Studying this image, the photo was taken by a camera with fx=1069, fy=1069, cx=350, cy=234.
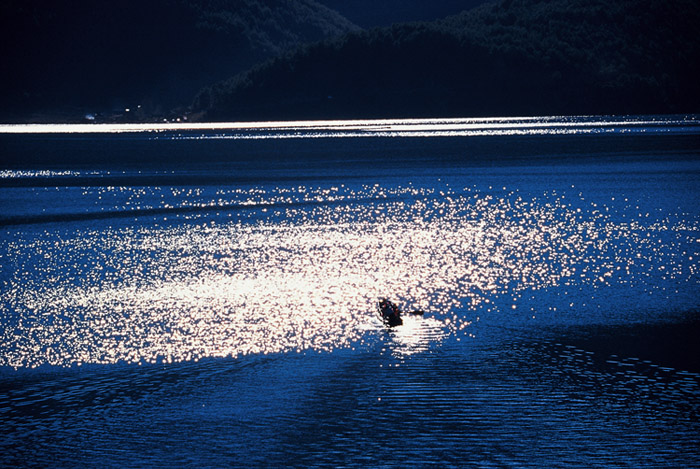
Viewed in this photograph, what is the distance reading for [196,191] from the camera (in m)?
89.7

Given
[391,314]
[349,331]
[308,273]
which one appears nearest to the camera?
[349,331]

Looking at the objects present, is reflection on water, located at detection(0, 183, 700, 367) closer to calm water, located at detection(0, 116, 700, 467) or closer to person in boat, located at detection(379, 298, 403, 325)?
calm water, located at detection(0, 116, 700, 467)

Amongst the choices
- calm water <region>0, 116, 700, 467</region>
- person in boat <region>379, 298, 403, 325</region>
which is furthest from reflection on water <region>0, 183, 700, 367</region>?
person in boat <region>379, 298, 403, 325</region>

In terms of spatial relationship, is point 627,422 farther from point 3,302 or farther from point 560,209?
point 560,209

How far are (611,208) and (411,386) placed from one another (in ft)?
147

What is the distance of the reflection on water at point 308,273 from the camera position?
3409cm

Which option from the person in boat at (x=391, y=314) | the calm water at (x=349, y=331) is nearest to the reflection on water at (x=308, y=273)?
the calm water at (x=349, y=331)

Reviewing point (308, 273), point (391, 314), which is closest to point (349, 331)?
point (391, 314)

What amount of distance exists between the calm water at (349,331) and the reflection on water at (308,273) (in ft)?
0.58

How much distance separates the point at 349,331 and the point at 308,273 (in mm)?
11626

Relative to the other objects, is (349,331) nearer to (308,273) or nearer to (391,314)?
(391,314)

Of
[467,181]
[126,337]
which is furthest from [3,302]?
[467,181]

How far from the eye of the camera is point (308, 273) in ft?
148

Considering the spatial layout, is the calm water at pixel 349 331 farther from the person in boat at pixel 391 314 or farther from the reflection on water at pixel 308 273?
the person in boat at pixel 391 314
